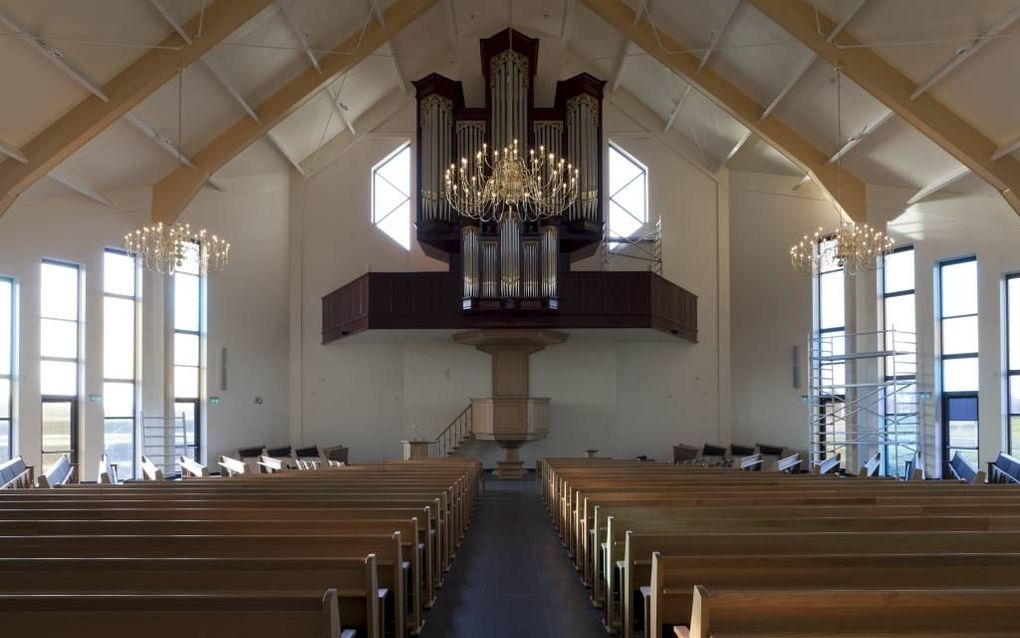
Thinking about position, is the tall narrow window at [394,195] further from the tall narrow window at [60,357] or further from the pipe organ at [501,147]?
the tall narrow window at [60,357]

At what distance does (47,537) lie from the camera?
405 centimetres

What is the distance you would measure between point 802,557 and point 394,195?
18107 millimetres

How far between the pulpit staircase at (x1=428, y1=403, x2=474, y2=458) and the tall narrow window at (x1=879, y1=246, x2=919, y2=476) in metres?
8.88

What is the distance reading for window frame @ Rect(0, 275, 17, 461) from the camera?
44.2 feet

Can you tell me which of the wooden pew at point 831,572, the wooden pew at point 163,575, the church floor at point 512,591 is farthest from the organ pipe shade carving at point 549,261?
the wooden pew at point 163,575

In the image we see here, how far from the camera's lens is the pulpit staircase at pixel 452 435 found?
64.2 ft

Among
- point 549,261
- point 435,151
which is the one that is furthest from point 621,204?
point 435,151

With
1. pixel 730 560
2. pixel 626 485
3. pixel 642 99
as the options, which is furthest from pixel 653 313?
pixel 730 560

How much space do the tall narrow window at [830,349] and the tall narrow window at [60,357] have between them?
1421 cm

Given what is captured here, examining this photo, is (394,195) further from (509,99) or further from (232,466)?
(232,466)

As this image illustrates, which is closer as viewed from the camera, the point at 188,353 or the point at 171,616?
the point at 171,616

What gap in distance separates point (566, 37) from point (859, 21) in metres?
8.12

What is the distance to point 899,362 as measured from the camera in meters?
16.6

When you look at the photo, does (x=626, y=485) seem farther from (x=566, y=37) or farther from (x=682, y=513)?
(x=566, y=37)
